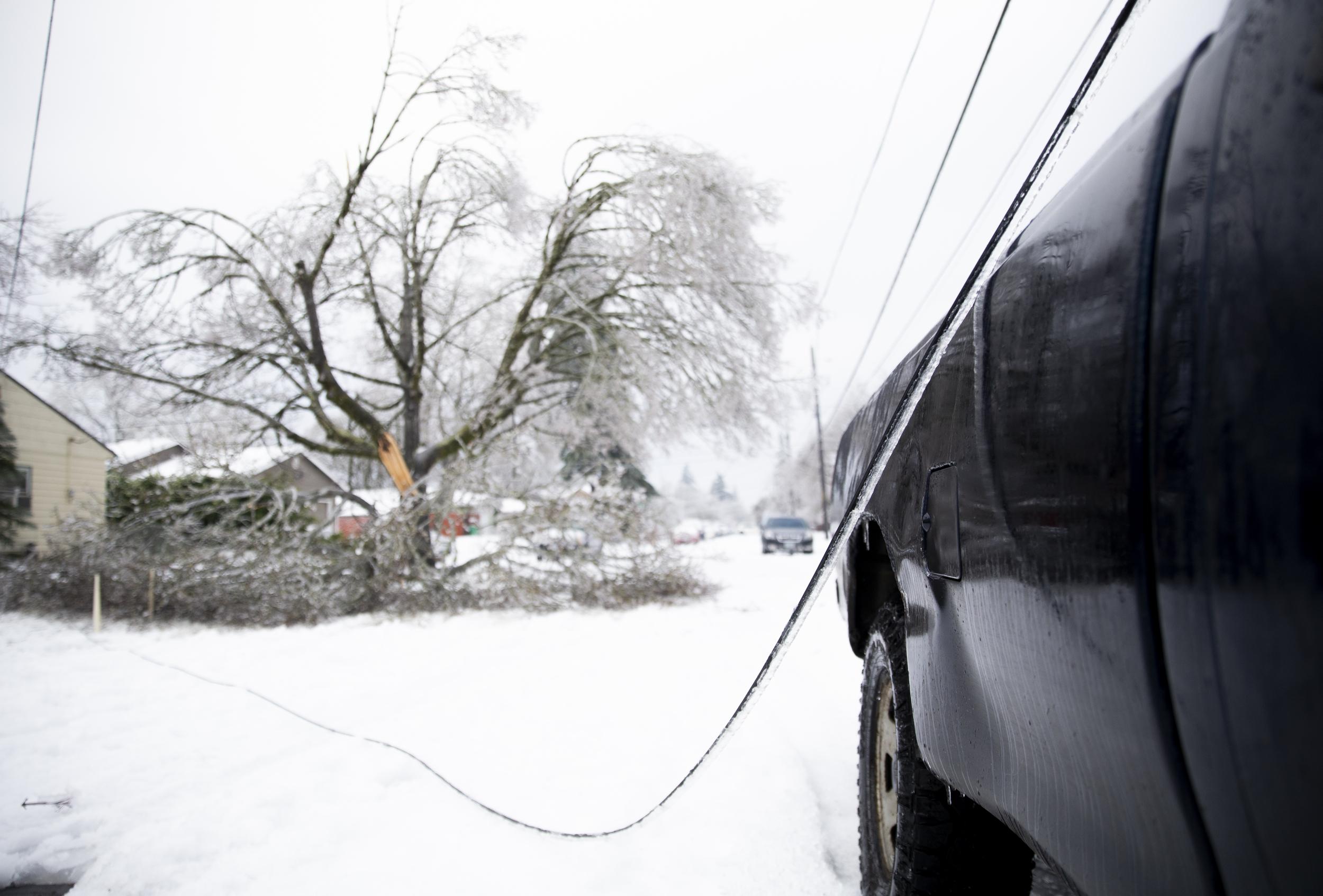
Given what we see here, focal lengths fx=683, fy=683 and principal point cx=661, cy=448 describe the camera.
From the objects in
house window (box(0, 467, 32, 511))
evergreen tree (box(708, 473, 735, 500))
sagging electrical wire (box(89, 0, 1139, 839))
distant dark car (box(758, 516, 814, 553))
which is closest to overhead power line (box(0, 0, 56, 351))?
house window (box(0, 467, 32, 511))

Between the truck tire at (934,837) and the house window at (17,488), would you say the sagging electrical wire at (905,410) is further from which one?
the house window at (17,488)

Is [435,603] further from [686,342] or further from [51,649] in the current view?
[686,342]

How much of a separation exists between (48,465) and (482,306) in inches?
573

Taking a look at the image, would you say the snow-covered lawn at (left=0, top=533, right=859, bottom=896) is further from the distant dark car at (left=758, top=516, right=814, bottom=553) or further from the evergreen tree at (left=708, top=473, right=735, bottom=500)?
the evergreen tree at (left=708, top=473, right=735, bottom=500)

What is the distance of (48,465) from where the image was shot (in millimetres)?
17562

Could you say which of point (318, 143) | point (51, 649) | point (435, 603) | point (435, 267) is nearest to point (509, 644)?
point (435, 603)

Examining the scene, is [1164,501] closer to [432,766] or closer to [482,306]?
[432,766]

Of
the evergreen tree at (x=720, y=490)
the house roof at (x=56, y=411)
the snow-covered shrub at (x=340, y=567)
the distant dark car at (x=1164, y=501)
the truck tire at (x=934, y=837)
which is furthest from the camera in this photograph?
the evergreen tree at (x=720, y=490)

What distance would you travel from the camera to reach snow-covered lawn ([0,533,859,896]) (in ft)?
8.31

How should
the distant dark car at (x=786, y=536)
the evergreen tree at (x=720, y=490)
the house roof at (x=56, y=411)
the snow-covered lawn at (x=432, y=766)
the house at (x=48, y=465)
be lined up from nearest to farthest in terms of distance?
the snow-covered lawn at (x=432, y=766) < the house at (x=48, y=465) < the house roof at (x=56, y=411) < the distant dark car at (x=786, y=536) < the evergreen tree at (x=720, y=490)

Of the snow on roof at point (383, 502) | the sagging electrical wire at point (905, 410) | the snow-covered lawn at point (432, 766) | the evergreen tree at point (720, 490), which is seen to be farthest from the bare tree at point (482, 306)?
the evergreen tree at point (720, 490)

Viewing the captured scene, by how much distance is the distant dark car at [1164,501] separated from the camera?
0.56 metres

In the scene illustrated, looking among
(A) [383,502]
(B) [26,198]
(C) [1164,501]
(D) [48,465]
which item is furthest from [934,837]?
(D) [48,465]

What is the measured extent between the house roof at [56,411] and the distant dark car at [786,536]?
18.0 meters
